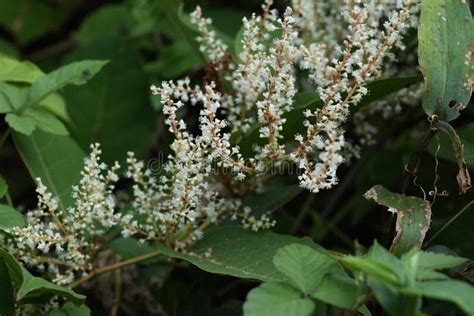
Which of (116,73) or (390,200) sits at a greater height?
(116,73)

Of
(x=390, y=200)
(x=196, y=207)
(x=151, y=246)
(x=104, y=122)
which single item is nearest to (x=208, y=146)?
(x=196, y=207)

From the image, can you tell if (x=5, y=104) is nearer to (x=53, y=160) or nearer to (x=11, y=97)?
(x=11, y=97)

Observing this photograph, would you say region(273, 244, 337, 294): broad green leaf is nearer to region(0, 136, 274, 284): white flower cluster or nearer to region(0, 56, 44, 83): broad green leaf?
region(0, 136, 274, 284): white flower cluster

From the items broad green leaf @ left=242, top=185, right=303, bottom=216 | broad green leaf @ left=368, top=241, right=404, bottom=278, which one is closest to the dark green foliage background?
broad green leaf @ left=242, top=185, right=303, bottom=216

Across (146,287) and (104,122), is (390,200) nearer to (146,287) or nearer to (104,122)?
(146,287)

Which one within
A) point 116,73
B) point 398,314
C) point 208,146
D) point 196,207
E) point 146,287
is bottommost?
point 146,287

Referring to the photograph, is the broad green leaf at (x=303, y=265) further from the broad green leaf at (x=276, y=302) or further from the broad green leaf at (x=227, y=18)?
the broad green leaf at (x=227, y=18)

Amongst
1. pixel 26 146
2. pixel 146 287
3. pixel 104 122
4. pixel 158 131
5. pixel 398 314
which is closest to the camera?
pixel 398 314
